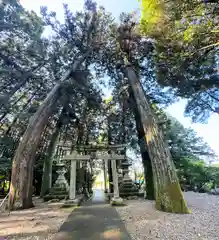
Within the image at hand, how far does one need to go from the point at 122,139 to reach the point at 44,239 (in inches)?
369

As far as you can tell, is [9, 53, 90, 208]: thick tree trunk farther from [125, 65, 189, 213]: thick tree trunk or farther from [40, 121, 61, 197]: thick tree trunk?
[125, 65, 189, 213]: thick tree trunk

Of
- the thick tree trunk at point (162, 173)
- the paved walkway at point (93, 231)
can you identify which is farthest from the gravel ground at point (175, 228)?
the thick tree trunk at point (162, 173)

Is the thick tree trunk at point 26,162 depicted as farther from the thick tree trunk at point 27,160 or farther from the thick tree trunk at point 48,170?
the thick tree trunk at point 48,170

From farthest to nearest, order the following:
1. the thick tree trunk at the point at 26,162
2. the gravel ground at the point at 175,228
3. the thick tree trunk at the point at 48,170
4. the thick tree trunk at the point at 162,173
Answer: the thick tree trunk at the point at 48,170, the thick tree trunk at the point at 26,162, the thick tree trunk at the point at 162,173, the gravel ground at the point at 175,228

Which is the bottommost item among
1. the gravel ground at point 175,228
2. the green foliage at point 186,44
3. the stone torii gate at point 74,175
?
the gravel ground at point 175,228

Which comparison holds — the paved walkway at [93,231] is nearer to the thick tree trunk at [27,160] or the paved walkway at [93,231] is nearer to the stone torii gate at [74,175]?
the stone torii gate at [74,175]

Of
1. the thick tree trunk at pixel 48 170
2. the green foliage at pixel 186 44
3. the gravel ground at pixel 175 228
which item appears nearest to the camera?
the gravel ground at pixel 175 228

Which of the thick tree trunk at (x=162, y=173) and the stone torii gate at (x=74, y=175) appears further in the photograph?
the stone torii gate at (x=74, y=175)

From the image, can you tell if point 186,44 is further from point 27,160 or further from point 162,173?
point 27,160

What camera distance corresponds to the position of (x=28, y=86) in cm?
1077

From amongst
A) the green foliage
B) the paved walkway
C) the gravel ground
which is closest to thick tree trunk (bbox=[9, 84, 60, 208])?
the paved walkway

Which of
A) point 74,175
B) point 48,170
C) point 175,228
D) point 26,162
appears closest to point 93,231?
point 175,228

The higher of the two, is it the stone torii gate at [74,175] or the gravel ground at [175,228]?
the stone torii gate at [74,175]

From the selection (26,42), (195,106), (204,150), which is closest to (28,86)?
(26,42)
